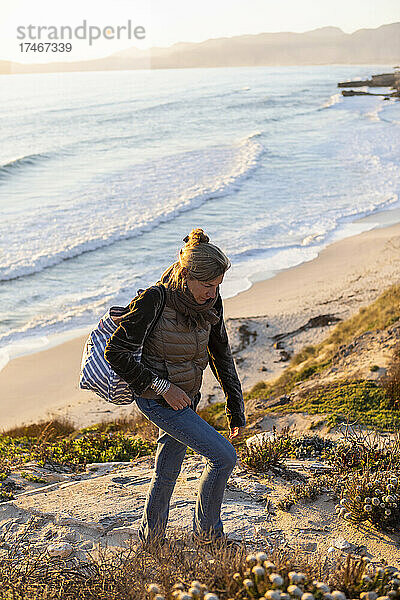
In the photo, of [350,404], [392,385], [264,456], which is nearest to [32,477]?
[264,456]

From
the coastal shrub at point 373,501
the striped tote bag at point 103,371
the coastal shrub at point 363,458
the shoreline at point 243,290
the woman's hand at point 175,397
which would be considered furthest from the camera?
the shoreline at point 243,290

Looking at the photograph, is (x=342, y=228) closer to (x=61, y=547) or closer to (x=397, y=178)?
(x=397, y=178)

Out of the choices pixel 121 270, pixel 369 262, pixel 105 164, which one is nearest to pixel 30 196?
pixel 105 164

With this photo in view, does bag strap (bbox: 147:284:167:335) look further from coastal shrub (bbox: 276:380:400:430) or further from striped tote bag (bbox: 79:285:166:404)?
coastal shrub (bbox: 276:380:400:430)

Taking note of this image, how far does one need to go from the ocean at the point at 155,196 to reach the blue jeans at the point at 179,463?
27.6 ft

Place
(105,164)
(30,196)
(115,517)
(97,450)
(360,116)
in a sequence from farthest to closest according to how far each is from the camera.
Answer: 1. (360,116)
2. (105,164)
3. (30,196)
4. (97,450)
5. (115,517)

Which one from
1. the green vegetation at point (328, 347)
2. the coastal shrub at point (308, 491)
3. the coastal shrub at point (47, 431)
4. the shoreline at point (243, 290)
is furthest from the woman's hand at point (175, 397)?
the shoreline at point (243, 290)

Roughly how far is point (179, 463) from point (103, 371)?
0.71 meters

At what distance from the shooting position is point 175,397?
3152 mm

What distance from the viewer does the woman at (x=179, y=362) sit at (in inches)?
120

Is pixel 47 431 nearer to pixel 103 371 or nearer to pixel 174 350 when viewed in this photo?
pixel 103 371

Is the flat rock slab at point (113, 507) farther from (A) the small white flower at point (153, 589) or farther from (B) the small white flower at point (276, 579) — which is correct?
(B) the small white flower at point (276, 579)

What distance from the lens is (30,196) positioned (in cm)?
2639

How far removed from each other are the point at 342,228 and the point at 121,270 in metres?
7.83
